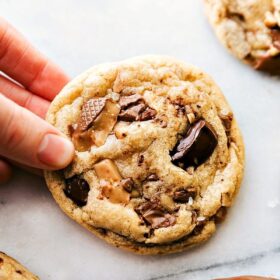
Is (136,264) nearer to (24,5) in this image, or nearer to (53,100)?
(53,100)

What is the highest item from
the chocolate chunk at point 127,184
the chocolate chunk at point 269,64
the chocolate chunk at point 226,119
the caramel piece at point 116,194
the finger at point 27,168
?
the chocolate chunk at point 269,64

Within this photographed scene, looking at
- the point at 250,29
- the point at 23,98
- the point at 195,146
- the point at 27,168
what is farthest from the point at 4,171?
the point at 250,29

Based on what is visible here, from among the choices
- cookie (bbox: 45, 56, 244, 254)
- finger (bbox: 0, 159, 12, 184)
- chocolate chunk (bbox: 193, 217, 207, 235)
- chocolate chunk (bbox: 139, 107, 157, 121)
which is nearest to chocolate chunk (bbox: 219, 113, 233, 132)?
→ cookie (bbox: 45, 56, 244, 254)

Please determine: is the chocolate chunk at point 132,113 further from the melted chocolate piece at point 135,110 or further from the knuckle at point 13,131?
the knuckle at point 13,131

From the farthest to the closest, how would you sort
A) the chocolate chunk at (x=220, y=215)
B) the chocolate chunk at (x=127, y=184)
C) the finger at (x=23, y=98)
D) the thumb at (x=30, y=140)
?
the finger at (x=23, y=98) < the chocolate chunk at (x=220, y=215) < the chocolate chunk at (x=127, y=184) < the thumb at (x=30, y=140)

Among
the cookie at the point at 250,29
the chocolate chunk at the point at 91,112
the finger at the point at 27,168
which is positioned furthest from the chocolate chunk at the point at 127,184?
the cookie at the point at 250,29

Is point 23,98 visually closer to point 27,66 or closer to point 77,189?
point 27,66

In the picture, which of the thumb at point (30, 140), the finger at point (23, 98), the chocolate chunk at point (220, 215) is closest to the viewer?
the thumb at point (30, 140)

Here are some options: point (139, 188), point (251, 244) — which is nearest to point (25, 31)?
point (139, 188)

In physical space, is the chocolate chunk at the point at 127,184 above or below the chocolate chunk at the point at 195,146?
below
